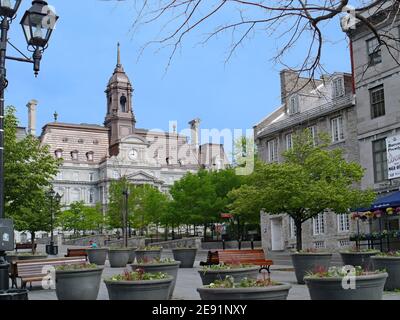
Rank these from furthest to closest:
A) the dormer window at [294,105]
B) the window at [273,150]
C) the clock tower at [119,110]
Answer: the clock tower at [119,110], the window at [273,150], the dormer window at [294,105]

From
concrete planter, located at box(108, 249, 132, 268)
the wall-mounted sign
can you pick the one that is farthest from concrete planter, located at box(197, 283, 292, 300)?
the wall-mounted sign

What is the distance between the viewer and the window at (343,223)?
35.2 meters

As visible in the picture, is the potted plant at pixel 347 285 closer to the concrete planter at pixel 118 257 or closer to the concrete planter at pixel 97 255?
the concrete planter at pixel 118 257

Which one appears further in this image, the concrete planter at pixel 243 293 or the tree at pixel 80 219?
the tree at pixel 80 219

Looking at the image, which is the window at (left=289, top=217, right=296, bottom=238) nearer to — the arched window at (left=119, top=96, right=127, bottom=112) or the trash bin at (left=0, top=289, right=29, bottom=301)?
the trash bin at (left=0, top=289, right=29, bottom=301)

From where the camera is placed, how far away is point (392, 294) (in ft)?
43.1

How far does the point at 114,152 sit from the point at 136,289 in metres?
105

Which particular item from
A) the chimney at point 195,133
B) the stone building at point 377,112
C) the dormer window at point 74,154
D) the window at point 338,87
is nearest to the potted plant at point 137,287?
the stone building at point 377,112

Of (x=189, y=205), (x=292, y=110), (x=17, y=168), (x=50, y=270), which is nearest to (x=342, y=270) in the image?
(x=50, y=270)

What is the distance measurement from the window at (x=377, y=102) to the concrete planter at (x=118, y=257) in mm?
15983

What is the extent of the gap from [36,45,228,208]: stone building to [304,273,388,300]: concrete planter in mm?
94300
